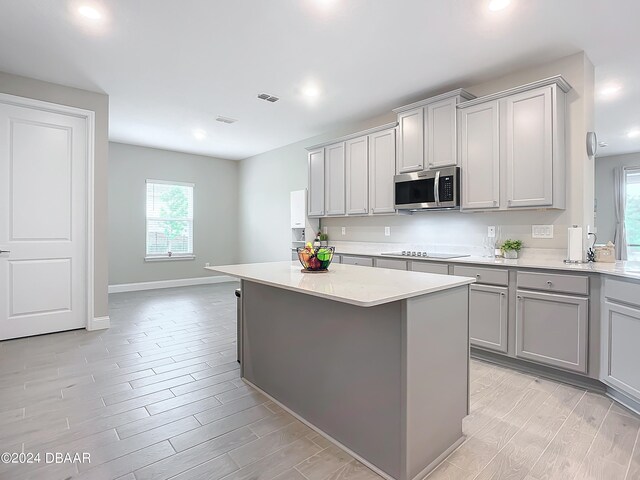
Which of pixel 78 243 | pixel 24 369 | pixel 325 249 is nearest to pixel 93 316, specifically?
pixel 78 243

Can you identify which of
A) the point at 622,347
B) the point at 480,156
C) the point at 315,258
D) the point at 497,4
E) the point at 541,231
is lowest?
the point at 622,347

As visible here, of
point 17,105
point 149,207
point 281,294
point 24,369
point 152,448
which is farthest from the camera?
point 149,207

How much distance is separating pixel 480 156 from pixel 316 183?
8.47ft

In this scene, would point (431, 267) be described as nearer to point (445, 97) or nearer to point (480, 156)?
point (480, 156)

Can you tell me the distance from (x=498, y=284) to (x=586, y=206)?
1058 millimetres

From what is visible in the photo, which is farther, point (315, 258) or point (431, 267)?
point (431, 267)

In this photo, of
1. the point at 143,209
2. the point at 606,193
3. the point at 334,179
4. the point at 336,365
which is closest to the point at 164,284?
the point at 143,209

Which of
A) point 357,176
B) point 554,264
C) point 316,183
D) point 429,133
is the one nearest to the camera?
point 554,264

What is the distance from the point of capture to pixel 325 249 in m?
2.42

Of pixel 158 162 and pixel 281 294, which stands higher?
pixel 158 162

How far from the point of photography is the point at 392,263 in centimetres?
383

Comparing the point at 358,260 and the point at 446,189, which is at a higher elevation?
the point at 446,189

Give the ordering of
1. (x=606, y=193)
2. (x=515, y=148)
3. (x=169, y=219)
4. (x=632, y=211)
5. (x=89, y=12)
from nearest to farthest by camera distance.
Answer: (x=89, y=12), (x=515, y=148), (x=632, y=211), (x=606, y=193), (x=169, y=219)

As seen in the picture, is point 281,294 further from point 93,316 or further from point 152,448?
point 93,316
